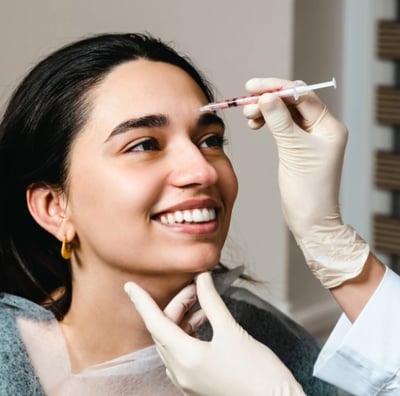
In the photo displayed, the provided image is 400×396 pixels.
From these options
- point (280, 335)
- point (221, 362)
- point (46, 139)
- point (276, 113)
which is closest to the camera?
point (221, 362)

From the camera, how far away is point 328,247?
4.85ft

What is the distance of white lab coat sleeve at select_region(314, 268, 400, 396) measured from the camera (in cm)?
146

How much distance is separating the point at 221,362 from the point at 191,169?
325mm

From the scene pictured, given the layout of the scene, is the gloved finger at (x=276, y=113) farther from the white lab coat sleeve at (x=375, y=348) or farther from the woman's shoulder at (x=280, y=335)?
the woman's shoulder at (x=280, y=335)

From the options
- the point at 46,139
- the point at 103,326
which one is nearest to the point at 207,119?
the point at 46,139

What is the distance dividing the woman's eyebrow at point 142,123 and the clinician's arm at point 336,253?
0.48 feet

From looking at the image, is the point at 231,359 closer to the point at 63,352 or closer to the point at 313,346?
the point at 63,352

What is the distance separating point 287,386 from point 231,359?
0.09 m

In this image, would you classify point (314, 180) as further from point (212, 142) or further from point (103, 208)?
point (103, 208)

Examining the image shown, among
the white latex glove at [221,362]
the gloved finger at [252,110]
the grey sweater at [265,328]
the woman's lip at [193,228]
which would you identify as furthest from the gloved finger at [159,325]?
the gloved finger at [252,110]

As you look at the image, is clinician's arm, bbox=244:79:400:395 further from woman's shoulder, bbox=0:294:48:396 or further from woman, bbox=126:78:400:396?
woman's shoulder, bbox=0:294:48:396

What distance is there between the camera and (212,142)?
59.9 inches

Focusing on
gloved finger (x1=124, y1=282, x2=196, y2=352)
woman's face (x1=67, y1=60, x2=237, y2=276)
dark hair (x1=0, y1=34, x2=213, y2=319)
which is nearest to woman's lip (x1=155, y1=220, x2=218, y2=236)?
woman's face (x1=67, y1=60, x2=237, y2=276)

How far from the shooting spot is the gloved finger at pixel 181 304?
4.54 ft
